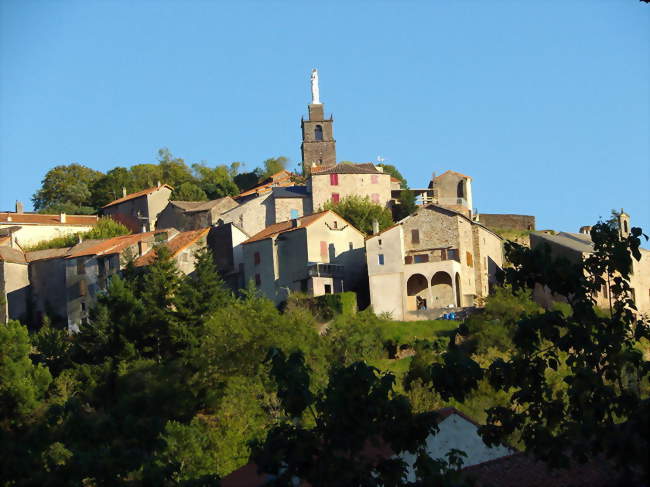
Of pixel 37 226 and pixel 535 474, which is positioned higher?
pixel 37 226

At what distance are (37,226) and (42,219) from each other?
9.26 ft

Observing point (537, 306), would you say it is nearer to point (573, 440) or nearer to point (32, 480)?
point (32, 480)

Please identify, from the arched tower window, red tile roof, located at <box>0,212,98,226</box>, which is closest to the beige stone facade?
red tile roof, located at <box>0,212,98,226</box>

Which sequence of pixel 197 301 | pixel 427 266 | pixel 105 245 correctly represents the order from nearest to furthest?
pixel 197 301 < pixel 427 266 < pixel 105 245

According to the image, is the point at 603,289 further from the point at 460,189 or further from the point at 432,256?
the point at 460,189

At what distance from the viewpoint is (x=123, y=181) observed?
326ft

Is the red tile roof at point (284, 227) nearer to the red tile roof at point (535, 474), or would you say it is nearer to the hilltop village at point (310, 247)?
the hilltop village at point (310, 247)

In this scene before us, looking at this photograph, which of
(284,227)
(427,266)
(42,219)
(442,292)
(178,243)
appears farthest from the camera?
(42,219)

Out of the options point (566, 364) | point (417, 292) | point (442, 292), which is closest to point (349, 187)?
point (417, 292)

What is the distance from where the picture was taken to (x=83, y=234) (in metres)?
78.9

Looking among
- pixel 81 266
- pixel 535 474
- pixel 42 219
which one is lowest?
pixel 535 474

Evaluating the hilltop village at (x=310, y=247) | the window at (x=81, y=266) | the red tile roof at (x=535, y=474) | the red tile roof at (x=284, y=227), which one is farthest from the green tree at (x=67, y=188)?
the red tile roof at (x=535, y=474)

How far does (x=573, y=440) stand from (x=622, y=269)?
372cm

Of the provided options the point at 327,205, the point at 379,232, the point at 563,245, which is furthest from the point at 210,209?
the point at 563,245
